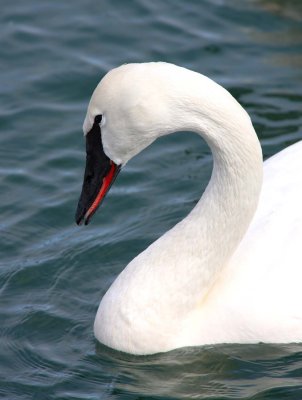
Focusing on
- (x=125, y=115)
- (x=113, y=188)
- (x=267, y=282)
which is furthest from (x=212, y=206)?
(x=113, y=188)

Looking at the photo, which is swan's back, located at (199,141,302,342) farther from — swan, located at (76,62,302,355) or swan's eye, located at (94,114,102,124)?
swan's eye, located at (94,114,102,124)

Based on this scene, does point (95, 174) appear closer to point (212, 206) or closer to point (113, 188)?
point (212, 206)

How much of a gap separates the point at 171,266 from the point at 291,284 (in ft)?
2.35

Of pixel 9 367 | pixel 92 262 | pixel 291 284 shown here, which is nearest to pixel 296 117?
pixel 92 262

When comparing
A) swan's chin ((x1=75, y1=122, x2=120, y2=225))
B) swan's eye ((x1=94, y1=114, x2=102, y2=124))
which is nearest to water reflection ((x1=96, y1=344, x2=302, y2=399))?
swan's chin ((x1=75, y1=122, x2=120, y2=225))

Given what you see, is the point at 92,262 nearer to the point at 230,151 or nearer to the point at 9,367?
the point at 9,367

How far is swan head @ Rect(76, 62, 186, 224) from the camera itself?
583 centimetres

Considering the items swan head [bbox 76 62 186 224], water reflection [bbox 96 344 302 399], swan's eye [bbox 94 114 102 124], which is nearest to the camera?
swan head [bbox 76 62 186 224]

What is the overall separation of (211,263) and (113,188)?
85.8 inches

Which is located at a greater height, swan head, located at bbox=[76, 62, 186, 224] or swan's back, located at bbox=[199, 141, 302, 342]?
swan head, located at bbox=[76, 62, 186, 224]

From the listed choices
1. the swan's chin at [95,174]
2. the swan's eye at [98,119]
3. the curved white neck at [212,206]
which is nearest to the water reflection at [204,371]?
the curved white neck at [212,206]

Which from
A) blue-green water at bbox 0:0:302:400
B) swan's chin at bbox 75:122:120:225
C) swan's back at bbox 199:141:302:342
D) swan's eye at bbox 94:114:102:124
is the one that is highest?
swan's eye at bbox 94:114:102:124

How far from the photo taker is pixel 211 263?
21.9 feet

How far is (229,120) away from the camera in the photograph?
5.93 m
